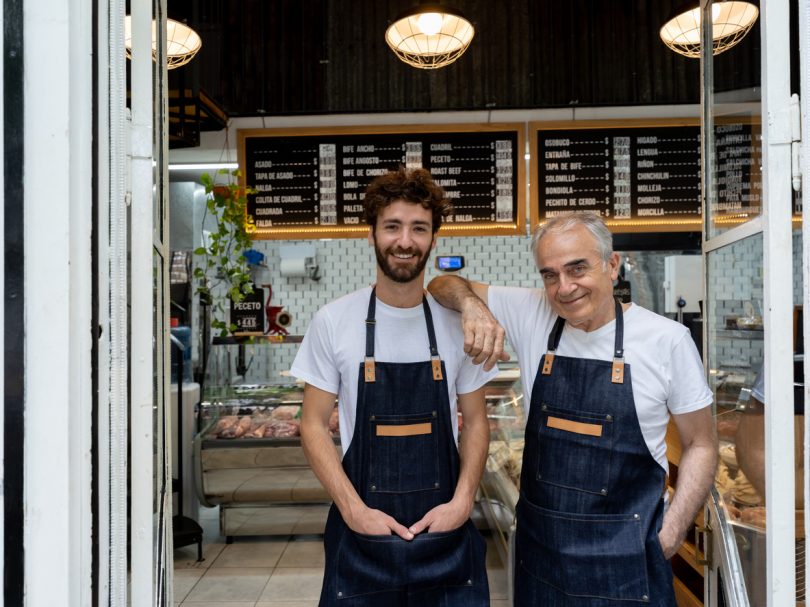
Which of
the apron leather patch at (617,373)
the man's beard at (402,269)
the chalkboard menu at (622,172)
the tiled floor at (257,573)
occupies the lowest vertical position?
the tiled floor at (257,573)

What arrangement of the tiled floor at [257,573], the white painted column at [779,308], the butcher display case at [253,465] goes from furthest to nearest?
the butcher display case at [253,465], the tiled floor at [257,573], the white painted column at [779,308]

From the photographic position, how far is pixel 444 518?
1.70 meters

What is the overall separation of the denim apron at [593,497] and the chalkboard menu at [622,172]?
3477 millimetres

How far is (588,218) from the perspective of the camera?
1699 millimetres

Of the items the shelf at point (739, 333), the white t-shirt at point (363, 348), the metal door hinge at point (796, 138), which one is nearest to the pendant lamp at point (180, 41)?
the white t-shirt at point (363, 348)

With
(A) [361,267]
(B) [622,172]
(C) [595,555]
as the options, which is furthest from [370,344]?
(B) [622,172]

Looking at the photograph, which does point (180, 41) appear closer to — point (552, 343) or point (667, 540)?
point (552, 343)

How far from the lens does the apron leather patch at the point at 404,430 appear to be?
175 cm

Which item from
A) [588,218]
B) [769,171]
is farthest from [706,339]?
[769,171]

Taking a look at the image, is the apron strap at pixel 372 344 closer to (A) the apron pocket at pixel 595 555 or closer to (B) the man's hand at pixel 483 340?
(B) the man's hand at pixel 483 340

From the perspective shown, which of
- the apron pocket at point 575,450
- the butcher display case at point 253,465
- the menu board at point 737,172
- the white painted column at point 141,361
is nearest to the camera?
the white painted column at point 141,361

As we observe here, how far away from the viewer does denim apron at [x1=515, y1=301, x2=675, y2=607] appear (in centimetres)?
156

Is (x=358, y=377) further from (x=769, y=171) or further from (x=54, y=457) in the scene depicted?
(x=769, y=171)

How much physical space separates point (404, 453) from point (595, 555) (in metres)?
0.57
